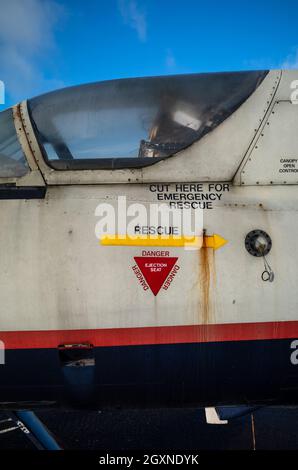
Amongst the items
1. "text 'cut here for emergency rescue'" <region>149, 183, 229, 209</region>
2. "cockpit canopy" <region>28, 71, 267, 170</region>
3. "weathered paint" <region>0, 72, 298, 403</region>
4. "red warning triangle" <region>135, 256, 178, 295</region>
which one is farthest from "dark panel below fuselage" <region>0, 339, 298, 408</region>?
"cockpit canopy" <region>28, 71, 267, 170</region>

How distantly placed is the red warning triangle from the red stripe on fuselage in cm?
32

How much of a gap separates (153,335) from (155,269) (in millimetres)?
479

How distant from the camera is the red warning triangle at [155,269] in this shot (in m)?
2.58

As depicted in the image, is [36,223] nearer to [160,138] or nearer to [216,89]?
[160,138]

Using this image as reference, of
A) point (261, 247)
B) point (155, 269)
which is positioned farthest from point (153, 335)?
point (261, 247)

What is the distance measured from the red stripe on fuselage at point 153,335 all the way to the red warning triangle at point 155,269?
32 cm

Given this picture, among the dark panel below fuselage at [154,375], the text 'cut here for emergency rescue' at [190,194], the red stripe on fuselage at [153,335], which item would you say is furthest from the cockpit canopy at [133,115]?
the dark panel below fuselage at [154,375]

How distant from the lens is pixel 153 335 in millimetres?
2564

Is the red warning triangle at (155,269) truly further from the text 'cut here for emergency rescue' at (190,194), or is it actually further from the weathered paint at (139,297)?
the text 'cut here for emergency rescue' at (190,194)

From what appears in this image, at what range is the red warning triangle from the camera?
8.45 feet

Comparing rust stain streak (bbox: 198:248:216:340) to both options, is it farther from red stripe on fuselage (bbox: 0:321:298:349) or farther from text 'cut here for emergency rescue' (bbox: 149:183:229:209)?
text 'cut here for emergency rescue' (bbox: 149:183:229:209)

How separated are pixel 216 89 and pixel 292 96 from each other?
631 mm

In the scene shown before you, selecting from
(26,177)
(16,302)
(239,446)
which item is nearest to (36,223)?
(26,177)

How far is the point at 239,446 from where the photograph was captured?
3994 mm
